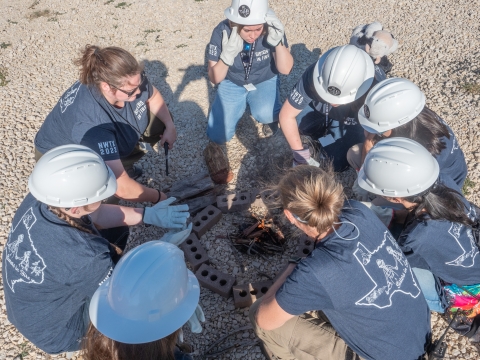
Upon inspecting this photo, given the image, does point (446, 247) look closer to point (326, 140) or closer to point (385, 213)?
point (385, 213)

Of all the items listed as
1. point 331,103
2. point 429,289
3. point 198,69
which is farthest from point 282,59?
point 429,289

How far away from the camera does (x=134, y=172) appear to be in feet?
15.3

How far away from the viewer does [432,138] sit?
3.16 meters

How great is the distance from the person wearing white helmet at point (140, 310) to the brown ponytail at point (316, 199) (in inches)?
29.4

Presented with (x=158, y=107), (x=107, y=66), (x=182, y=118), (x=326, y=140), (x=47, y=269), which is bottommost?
(x=182, y=118)

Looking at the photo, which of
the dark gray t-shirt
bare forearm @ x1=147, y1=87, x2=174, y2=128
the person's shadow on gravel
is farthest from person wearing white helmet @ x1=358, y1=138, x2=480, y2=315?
the person's shadow on gravel

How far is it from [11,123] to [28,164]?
916 millimetres

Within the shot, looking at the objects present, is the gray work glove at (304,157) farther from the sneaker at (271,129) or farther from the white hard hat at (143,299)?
the white hard hat at (143,299)

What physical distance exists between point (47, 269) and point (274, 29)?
10.5 feet

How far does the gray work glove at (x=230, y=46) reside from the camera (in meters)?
4.20

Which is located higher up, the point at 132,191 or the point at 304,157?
the point at 132,191

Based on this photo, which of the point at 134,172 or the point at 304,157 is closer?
the point at 304,157

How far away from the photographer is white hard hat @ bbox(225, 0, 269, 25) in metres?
4.07

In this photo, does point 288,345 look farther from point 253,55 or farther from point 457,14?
point 457,14
